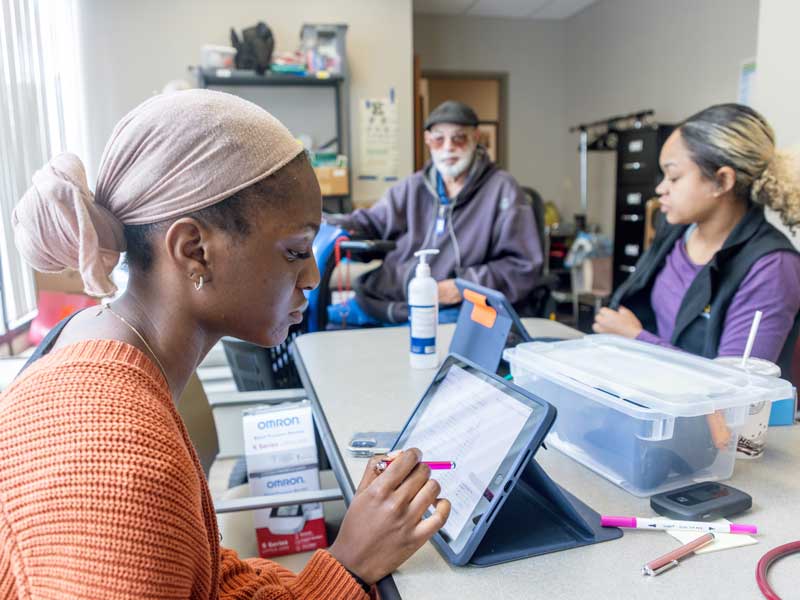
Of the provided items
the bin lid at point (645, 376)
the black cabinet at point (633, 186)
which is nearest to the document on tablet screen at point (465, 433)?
the bin lid at point (645, 376)

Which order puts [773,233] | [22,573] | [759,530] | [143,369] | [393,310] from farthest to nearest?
[393,310] → [773,233] → [759,530] → [143,369] → [22,573]

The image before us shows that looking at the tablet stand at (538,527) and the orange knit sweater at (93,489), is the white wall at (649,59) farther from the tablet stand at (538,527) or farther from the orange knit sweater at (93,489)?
the orange knit sweater at (93,489)

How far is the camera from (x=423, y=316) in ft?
4.60

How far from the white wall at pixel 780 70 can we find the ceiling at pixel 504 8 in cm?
361

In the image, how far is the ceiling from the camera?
17.7 feet

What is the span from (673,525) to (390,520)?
13.8 inches

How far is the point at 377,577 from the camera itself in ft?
2.29

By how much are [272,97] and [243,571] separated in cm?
394

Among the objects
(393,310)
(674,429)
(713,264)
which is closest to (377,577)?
(674,429)

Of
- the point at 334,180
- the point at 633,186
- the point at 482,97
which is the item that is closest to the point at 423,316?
the point at 334,180

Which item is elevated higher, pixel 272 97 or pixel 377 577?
pixel 272 97

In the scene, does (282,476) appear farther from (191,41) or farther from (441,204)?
(191,41)

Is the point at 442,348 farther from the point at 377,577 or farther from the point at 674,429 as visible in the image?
the point at 377,577

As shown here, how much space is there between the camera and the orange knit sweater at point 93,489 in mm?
487
